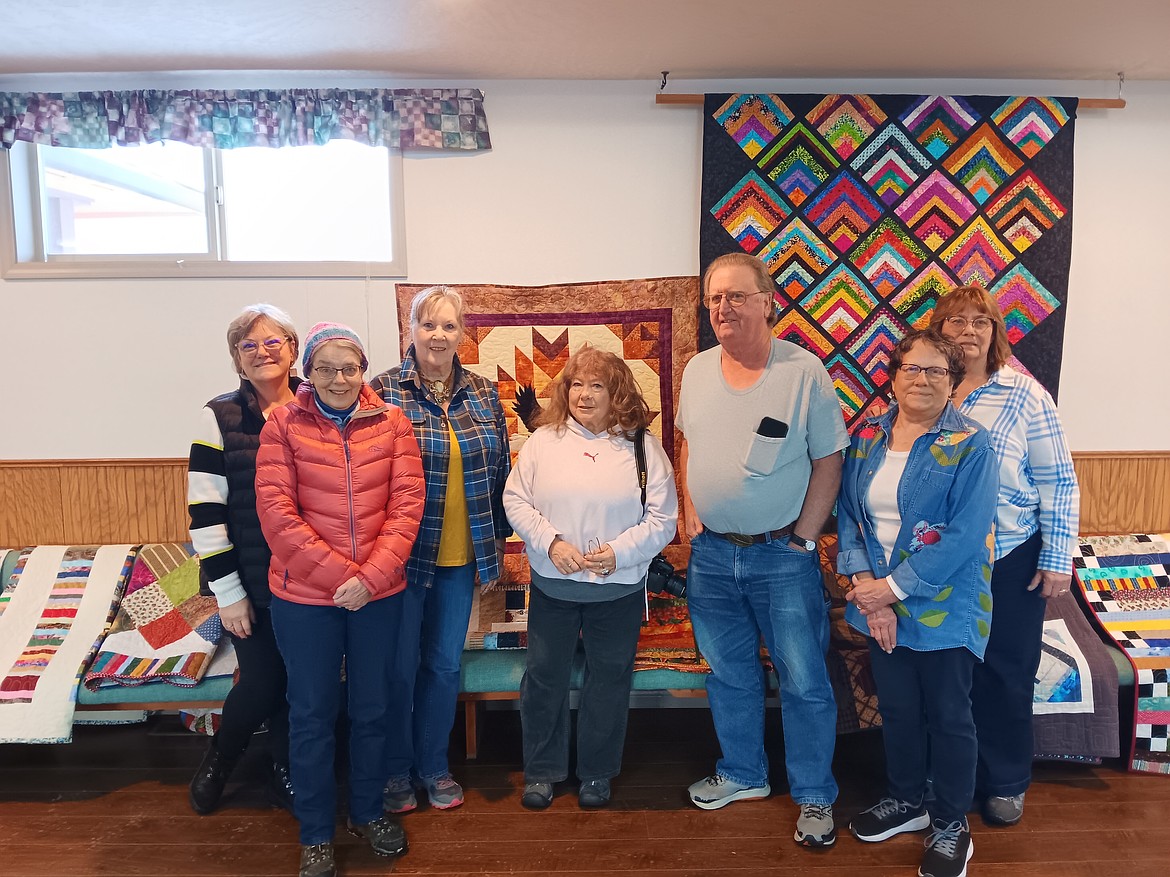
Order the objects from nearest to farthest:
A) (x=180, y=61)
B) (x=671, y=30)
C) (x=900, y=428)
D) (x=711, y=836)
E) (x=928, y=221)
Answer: (x=900, y=428)
(x=711, y=836)
(x=671, y=30)
(x=180, y=61)
(x=928, y=221)

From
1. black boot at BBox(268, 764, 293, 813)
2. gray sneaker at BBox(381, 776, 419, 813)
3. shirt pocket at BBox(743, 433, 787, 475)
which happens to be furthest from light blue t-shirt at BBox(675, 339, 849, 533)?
black boot at BBox(268, 764, 293, 813)

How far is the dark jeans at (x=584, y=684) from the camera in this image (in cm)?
224

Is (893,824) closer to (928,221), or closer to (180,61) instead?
(928,221)

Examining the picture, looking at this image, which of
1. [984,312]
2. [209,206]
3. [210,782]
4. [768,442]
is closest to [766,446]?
[768,442]

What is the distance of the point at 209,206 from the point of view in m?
3.06

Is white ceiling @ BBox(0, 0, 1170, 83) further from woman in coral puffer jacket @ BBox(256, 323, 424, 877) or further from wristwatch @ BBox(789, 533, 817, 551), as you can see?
wristwatch @ BBox(789, 533, 817, 551)

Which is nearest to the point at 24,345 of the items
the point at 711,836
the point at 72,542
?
the point at 72,542

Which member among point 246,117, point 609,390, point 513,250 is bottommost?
point 609,390

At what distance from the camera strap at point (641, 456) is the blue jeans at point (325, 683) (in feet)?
2.26

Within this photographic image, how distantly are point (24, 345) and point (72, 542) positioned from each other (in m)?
0.75

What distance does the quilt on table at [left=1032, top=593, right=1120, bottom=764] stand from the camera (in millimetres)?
2473

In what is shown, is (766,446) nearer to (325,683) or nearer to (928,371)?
(928,371)

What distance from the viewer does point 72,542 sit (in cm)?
311

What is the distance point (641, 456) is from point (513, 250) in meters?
1.16
